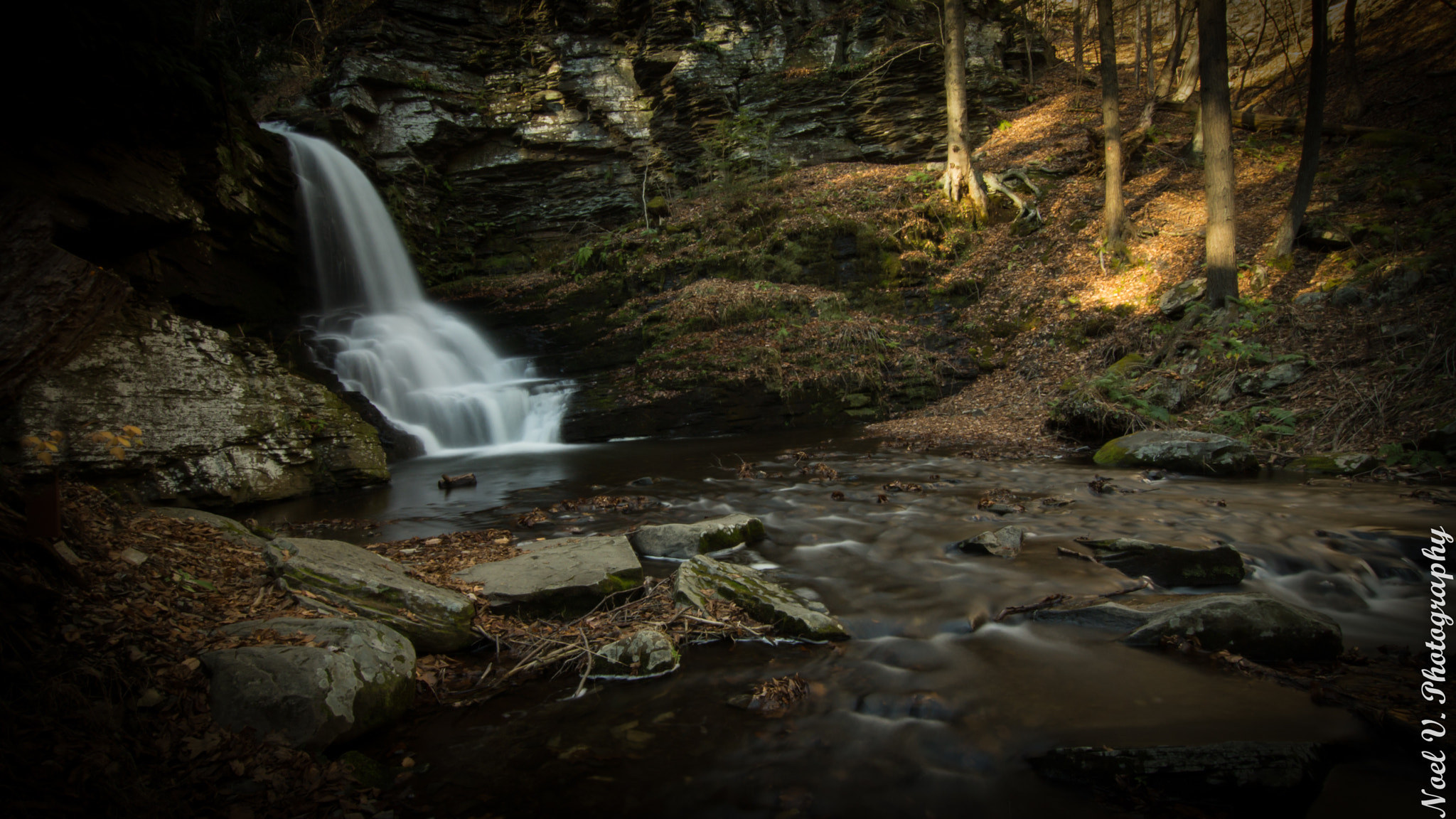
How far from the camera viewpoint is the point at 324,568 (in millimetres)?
3721

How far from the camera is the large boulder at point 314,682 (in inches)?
97.7

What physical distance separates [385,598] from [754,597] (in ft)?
7.53

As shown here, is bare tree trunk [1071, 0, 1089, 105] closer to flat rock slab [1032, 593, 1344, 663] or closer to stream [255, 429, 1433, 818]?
stream [255, 429, 1433, 818]

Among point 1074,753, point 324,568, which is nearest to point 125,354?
point 324,568

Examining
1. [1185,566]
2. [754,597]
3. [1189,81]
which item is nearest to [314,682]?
[754,597]

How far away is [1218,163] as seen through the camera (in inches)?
400

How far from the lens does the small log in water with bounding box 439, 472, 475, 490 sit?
363 inches

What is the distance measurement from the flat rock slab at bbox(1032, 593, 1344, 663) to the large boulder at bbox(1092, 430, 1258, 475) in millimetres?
4742

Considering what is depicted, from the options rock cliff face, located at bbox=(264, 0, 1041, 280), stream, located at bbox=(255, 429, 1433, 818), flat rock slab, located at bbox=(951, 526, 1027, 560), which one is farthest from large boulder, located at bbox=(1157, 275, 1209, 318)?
rock cliff face, located at bbox=(264, 0, 1041, 280)

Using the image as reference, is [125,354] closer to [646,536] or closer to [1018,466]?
[646,536]

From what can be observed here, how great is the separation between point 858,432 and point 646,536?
7.54 m

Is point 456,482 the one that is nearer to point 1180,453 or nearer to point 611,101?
point 1180,453

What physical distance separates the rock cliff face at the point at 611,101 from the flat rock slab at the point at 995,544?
18.6m

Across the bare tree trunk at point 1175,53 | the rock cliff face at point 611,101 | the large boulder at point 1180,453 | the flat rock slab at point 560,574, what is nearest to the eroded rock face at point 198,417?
the flat rock slab at point 560,574
